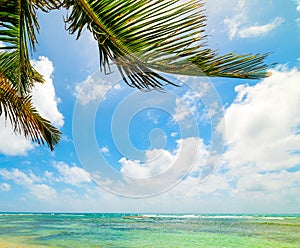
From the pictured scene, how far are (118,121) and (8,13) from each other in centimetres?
188

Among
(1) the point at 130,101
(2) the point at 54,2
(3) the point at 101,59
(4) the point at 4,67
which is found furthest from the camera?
(1) the point at 130,101

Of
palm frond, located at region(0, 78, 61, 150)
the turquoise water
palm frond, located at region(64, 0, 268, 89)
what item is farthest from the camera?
the turquoise water

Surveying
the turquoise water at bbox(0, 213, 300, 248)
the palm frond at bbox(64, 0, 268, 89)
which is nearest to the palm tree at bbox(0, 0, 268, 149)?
the palm frond at bbox(64, 0, 268, 89)

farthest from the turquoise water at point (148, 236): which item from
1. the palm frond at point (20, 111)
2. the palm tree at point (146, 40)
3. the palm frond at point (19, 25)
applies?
the palm tree at point (146, 40)

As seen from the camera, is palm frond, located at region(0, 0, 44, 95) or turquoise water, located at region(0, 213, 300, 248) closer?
palm frond, located at region(0, 0, 44, 95)

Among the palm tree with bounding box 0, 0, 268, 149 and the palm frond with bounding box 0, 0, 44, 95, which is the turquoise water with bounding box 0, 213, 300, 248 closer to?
the palm frond with bounding box 0, 0, 44, 95

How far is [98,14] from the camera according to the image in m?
1.41

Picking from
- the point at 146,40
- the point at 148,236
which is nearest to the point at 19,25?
the point at 146,40

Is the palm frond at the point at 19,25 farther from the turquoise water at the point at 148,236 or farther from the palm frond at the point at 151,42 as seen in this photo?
the turquoise water at the point at 148,236

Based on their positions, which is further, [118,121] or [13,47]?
[118,121]

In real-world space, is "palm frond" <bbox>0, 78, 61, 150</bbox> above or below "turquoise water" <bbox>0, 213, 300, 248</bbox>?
above

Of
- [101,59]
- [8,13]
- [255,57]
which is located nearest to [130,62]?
[101,59]

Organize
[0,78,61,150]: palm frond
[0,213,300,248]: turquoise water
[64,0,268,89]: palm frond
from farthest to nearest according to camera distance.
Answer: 1. [0,213,300,248]: turquoise water
2. [0,78,61,150]: palm frond
3. [64,0,268,89]: palm frond

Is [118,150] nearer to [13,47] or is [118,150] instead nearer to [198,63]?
[13,47]
